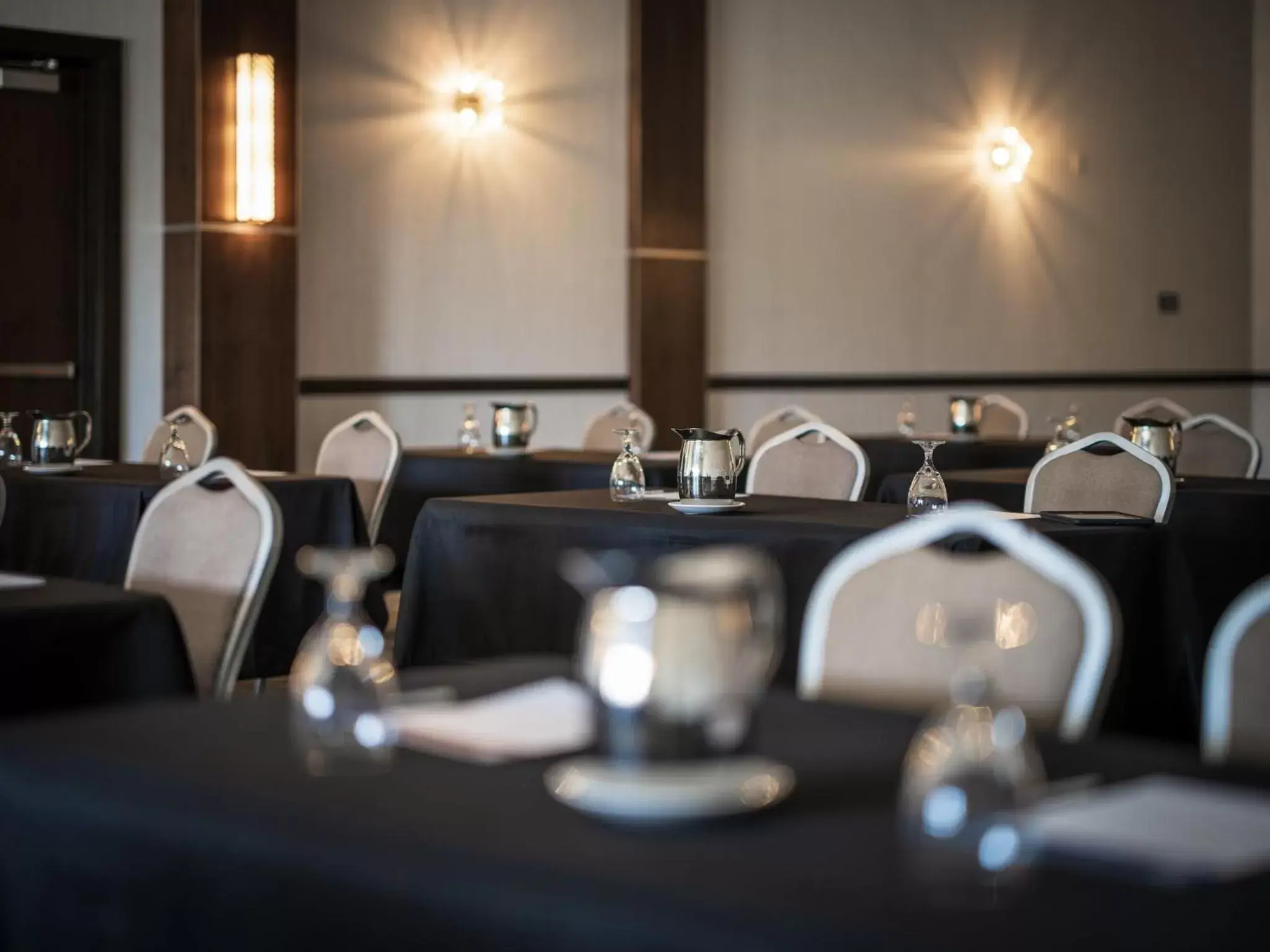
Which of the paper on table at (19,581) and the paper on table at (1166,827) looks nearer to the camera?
the paper on table at (1166,827)

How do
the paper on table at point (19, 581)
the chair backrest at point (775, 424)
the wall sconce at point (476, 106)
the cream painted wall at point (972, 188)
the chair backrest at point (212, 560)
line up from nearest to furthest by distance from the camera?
the paper on table at point (19, 581), the chair backrest at point (212, 560), the chair backrest at point (775, 424), the wall sconce at point (476, 106), the cream painted wall at point (972, 188)

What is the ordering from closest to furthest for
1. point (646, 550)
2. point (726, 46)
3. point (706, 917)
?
point (706, 917) < point (646, 550) < point (726, 46)

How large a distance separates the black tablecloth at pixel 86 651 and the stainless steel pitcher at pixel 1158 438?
3309 millimetres

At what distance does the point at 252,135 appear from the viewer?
8.16 m

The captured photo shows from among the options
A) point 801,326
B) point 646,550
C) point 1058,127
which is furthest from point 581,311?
point 646,550

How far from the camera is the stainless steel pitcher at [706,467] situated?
470 centimetres

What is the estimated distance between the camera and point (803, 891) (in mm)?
1428

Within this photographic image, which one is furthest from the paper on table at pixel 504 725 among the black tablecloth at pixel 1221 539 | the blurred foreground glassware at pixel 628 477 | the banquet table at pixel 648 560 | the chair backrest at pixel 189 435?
the chair backrest at pixel 189 435

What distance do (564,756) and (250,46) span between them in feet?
22.3

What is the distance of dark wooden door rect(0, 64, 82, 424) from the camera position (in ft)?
26.8


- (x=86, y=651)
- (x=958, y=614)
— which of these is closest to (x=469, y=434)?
(x=86, y=651)

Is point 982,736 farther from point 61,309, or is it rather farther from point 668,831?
point 61,309

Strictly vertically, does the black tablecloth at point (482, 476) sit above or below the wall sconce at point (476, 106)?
below

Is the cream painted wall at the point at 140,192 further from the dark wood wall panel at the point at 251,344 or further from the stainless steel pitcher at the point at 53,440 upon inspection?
the stainless steel pitcher at the point at 53,440
